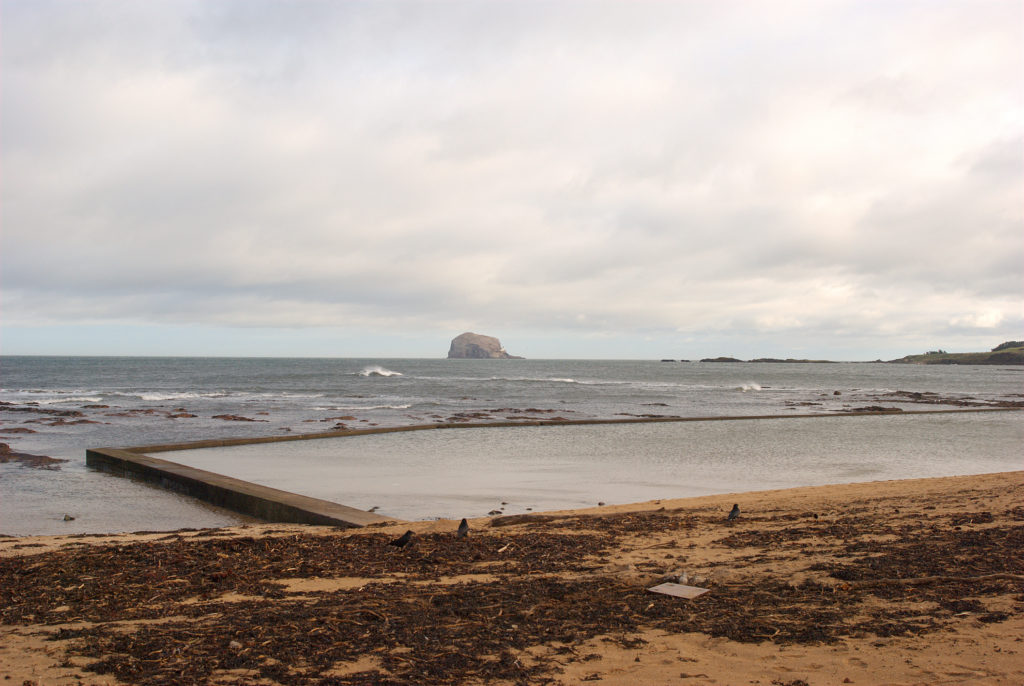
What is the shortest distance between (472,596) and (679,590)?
1.55m

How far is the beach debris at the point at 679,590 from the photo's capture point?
5.46 meters

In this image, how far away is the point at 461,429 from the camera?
2469cm

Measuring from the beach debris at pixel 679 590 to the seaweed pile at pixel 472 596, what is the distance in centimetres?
10

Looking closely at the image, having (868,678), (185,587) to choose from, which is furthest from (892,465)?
(185,587)

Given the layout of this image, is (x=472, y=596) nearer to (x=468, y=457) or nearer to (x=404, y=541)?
(x=404, y=541)

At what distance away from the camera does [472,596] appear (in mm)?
5531

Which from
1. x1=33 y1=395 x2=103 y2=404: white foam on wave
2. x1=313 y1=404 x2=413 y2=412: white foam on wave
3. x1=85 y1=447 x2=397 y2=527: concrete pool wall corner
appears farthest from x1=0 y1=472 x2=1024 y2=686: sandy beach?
x1=33 y1=395 x2=103 y2=404: white foam on wave

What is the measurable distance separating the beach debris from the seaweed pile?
0.34 feet

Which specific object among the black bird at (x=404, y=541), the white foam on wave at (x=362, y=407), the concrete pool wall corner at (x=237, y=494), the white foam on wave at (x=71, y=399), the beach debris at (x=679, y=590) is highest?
the beach debris at (x=679, y=590)

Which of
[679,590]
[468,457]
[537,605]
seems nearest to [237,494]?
[468,457]

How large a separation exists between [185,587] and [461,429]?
18.9 m

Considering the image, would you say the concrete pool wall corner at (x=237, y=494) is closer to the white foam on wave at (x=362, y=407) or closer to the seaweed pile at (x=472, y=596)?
the seaweed pile at (x=472, y=596)

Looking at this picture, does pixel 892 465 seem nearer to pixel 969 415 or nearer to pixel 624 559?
pixel 624 559

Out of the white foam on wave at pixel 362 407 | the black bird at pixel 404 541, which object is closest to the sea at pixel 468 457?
the white foam on wave at pixel 362 407
